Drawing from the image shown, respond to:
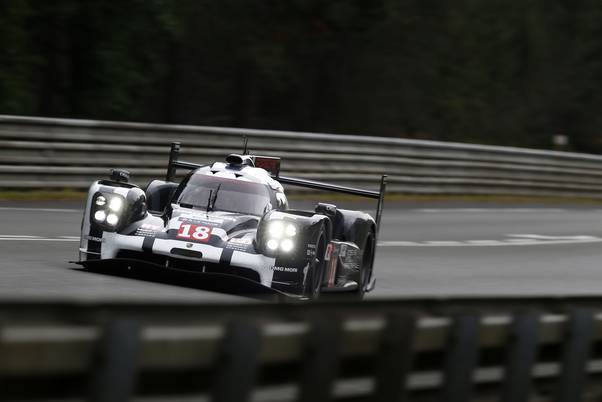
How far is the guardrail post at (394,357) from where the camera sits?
4734 millimetres

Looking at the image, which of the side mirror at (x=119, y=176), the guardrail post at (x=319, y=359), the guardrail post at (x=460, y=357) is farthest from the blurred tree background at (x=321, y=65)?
the guardrail post at (x=319, y=359)

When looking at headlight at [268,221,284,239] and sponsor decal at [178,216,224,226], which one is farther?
sponsor decal at [178,216,224,226]

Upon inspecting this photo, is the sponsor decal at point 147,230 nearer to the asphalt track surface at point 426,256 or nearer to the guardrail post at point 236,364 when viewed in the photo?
the asphalt track surface at point 426,256

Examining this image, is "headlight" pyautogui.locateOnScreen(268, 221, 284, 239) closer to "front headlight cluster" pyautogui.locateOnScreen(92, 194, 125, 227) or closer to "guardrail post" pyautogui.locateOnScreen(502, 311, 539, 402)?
"front headlight cluster" pyautogui.locateOnScreen(92, 194, 125, 227)

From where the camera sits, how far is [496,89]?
40312mm

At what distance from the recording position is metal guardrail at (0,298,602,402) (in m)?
3.63

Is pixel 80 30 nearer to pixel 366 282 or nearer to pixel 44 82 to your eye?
pixel 44 82

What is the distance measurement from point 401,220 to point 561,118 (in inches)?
865

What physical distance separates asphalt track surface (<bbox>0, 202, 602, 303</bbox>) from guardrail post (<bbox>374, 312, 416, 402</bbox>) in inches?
121

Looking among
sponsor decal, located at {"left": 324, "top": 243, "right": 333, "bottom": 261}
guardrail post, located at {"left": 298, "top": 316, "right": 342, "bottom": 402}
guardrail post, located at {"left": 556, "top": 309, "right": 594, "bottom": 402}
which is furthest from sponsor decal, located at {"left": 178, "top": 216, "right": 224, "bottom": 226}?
guardrail post, located at {"left": 298, "top": 316, "right": 342, "bottom": 402}

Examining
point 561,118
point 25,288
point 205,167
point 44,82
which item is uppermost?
point 561,118

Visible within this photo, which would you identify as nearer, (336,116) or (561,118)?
(336,116)

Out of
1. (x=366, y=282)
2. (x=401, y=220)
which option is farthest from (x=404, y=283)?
(x=401, y=220)

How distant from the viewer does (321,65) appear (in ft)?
105
